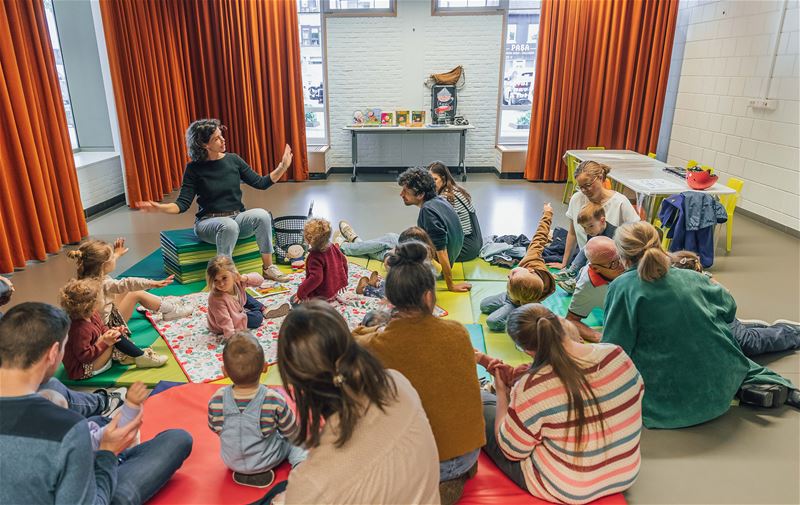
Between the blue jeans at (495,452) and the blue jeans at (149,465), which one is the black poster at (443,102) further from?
the blue jeans at (149,465)

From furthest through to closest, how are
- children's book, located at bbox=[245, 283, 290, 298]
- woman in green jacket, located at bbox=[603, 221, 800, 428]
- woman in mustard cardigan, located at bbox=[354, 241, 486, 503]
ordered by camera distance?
children's book, located at bbox=[245, 283, 290, 298], woman in green jacket, located at bbox=[603, 221, 800, 428], woman in mustard cardigan, located at bbox=[354, 241, 486, 503]

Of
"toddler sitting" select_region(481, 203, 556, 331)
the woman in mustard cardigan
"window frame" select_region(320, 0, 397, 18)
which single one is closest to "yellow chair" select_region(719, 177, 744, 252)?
"toddler sitting" select_region(481, 203, 556, 331)

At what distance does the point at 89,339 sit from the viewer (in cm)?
256

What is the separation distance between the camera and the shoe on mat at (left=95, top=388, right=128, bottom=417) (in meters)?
2.45

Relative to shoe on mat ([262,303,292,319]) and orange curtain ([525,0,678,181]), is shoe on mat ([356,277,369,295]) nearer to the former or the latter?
shoe on mat ([262,303,292,319])

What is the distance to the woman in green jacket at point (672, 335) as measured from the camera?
7.10ft

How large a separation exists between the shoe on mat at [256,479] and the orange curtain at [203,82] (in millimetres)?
4929

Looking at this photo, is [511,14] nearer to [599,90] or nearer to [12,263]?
[599,90]

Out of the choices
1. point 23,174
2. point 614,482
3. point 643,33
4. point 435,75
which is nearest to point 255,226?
point 23,174

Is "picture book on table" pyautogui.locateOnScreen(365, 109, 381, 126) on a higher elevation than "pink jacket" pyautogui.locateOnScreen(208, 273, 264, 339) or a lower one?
higher

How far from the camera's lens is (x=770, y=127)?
5316mm

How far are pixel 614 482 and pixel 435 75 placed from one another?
681cm

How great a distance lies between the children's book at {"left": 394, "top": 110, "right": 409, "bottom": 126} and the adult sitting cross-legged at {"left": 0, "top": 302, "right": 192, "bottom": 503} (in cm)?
665

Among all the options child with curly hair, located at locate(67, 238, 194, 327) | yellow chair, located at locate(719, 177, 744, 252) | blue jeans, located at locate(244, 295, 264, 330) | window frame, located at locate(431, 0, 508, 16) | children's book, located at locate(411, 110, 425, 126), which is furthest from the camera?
children's book, located at locate(411, 110, 425, 126)
